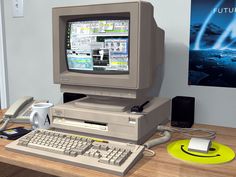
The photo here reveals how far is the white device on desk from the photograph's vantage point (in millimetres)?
1039

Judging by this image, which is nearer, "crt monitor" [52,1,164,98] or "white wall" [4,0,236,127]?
"crt monitor" [52,1,164,98]

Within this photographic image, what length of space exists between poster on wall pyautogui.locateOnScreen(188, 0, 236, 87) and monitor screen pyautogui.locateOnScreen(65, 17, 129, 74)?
45 cm

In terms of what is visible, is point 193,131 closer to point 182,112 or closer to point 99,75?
point 182,112

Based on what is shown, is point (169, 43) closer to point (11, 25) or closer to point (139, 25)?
point (139, 25)

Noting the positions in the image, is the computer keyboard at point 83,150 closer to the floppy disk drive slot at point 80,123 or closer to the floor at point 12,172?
the floppy disk drive slot at point 80,123

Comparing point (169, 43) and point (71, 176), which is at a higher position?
point (169, 43)

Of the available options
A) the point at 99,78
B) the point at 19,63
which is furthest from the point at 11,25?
the point at 99,78

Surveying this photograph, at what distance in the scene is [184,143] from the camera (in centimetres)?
109

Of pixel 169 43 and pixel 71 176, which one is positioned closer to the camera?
pixel 71 176

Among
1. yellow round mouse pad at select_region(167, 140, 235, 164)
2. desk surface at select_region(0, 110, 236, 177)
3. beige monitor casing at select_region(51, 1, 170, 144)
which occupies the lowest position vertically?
desk surface at select_region(0, 110, 236, 177)

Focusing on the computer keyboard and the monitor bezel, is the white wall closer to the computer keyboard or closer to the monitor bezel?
the monitor bezel

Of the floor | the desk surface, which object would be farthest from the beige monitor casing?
the floor

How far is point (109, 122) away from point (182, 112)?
0.43m

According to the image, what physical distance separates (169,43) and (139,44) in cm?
44
